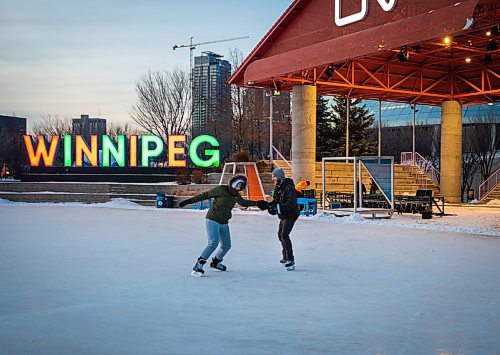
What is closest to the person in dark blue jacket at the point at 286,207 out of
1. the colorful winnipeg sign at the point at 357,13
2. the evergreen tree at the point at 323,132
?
the colorful winnipeg sign at the point at 357,13

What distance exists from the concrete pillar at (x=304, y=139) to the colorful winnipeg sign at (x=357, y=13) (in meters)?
3.87

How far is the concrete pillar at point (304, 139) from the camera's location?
2566 cm

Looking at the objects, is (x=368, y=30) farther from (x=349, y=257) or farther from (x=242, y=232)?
(x=349, y=257)

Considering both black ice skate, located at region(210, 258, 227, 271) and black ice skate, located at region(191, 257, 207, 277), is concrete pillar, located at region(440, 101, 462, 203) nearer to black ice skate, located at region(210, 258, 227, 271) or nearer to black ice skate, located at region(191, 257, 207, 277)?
black ice skate, located at region(210, 258, 227, 271)

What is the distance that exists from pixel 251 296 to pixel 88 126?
87.1 metres

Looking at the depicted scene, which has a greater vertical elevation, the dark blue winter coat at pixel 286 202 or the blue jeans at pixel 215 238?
the dark blue winter coat at pixel 286 202

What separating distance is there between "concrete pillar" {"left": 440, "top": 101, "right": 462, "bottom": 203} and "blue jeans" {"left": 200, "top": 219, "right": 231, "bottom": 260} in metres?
23.2

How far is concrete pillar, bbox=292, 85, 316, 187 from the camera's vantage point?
25656 mm

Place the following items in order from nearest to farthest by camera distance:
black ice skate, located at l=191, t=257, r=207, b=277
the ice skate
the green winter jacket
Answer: black ice skate, located at l=191, t=257, r=207, b=277 < the green winter jacket < the ice skate

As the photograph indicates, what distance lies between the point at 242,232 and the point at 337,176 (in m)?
14.6

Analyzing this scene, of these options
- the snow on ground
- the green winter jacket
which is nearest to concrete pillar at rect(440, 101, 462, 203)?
the snow on ground

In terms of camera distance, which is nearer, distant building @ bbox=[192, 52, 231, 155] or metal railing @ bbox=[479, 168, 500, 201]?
metal railing @ bbox=[479, 168, 500, 201]

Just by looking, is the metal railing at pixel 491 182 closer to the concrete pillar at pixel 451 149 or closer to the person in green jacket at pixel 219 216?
the concrete pillar at pixel 451 149

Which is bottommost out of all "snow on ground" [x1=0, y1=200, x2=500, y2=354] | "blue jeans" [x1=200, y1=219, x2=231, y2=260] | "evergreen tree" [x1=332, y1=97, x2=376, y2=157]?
"snow on ground" [x1=0, y1=200, x2=500, y2=354]
